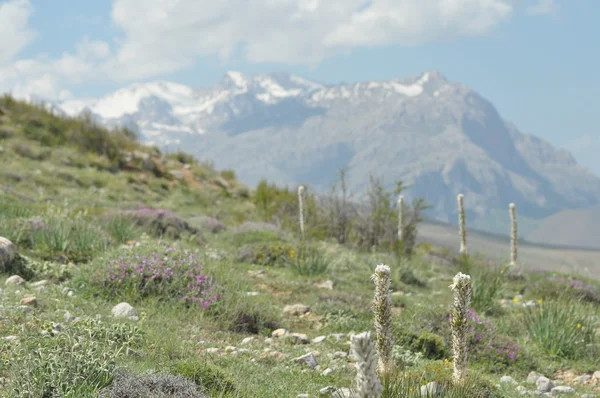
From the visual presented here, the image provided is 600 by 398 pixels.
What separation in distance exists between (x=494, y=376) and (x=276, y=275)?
248 inches

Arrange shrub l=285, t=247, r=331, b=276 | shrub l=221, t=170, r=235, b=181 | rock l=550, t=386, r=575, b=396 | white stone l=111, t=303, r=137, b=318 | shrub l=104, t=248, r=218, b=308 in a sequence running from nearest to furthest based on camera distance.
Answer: rock l=550, t=386, r=575, b=396 → white stone l=111, t=303, r=137, b=318 → shrub l=104, t=248, r=218, b=308 → shrub l=285, t=247, r=331, b=276 → shrub l=221, t=170, r=235, b=181

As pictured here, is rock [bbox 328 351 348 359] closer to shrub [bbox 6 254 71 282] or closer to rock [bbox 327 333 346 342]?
rock [bbox 327 333 346 342]

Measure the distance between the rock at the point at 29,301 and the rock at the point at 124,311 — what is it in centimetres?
93

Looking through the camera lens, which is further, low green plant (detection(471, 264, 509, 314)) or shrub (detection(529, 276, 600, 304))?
shrub (detection(529, 276, 600, 304))

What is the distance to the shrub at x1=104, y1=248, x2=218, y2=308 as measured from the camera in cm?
852

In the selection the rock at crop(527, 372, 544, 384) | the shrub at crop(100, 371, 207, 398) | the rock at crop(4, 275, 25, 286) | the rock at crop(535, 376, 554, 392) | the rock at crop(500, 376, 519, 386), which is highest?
the rock at crop(4, 275, 25, 286)

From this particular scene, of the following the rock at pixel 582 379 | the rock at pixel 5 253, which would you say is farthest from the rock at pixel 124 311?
the rock at pixel 582 379

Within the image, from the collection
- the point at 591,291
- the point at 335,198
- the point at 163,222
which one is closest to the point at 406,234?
the point at 335,198

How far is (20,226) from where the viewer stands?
37.0 ft

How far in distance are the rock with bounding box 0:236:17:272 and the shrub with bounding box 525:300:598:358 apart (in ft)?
27.5

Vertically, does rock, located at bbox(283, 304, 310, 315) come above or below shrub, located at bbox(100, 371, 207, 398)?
below

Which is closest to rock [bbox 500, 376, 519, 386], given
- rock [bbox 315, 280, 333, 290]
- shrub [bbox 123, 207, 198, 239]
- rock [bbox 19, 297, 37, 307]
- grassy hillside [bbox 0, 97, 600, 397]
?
grassy hillside [bbox 0, 97, 600, 397]

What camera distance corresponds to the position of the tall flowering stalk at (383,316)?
14.0ft

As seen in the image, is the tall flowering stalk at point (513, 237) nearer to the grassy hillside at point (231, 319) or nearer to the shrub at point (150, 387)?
the grassy hillside at point (231, 319)
